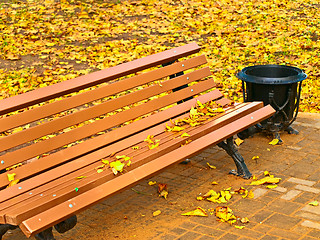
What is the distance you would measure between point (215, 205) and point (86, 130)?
1188mm

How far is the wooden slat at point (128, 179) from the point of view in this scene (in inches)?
120

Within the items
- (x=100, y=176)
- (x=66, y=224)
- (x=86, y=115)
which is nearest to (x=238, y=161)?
(x=86, y=115)

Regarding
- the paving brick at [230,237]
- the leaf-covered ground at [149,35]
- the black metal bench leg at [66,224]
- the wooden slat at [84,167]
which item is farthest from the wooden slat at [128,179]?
the leaf-covered ground at [149,35]

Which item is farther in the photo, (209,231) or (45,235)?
(209,231)

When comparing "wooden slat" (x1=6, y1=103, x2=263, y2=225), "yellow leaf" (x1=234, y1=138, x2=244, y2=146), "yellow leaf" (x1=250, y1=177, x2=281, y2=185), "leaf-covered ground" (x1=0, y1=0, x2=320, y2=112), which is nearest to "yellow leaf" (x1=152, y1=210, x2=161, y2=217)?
"wooden slat" (x1=6, y1=103, x2=263, y2=225)

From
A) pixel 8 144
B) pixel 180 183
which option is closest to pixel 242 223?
pixel 180 183

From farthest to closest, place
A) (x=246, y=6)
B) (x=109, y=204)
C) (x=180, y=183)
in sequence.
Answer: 1. (x=246, y=6)
2. (x=180, y=183)
3. (x=109, y=204)

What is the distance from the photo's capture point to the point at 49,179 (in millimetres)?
3666

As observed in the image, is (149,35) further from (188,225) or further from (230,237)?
(230,237)

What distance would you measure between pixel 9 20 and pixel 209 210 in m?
7.83

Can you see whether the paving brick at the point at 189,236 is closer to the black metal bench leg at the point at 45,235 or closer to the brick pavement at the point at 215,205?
the brick pavement at the point at 215,205

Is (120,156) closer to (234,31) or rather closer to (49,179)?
(49,179)

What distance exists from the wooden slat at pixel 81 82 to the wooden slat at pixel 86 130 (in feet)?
0.97

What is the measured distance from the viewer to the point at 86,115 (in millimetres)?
4152
